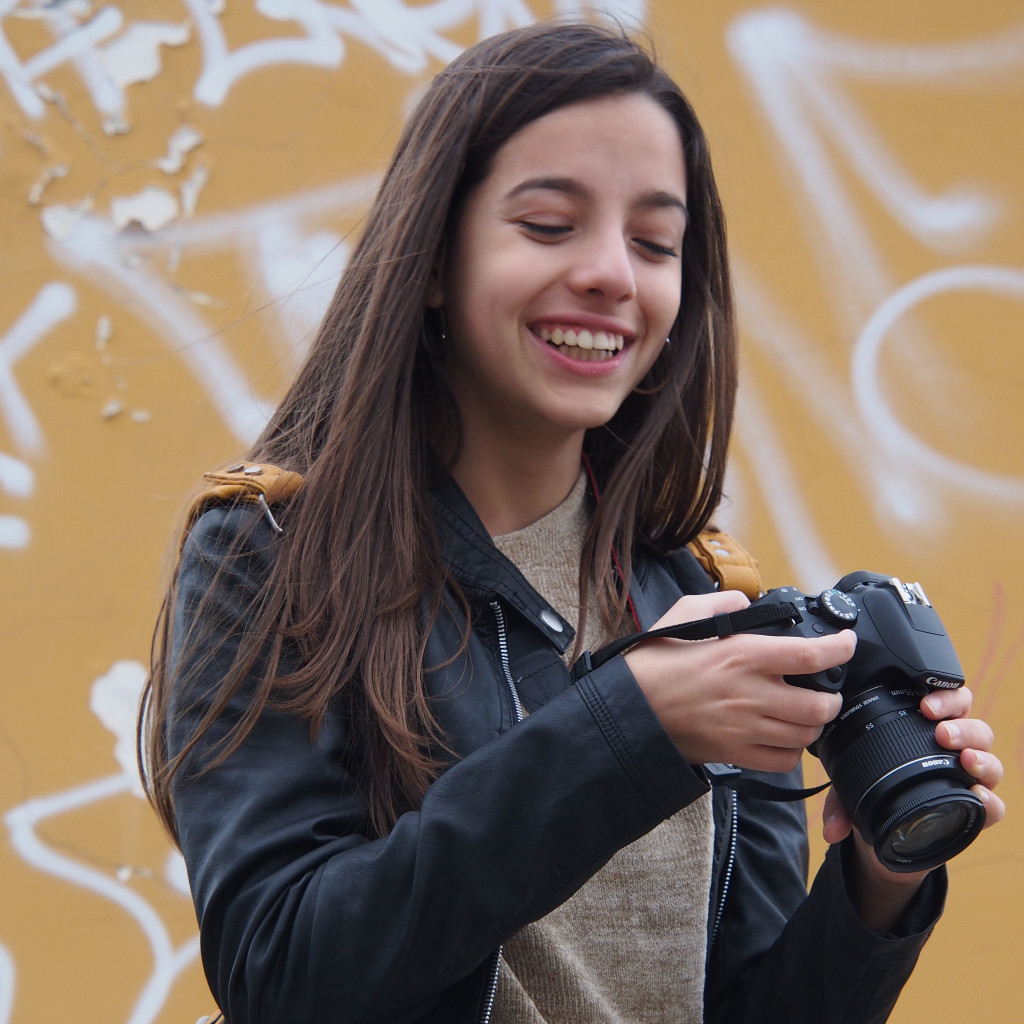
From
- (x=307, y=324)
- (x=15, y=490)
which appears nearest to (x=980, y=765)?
(x=307, y=324)

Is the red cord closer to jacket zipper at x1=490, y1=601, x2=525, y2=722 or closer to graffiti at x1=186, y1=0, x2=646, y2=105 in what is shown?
jacket zipper at x1=490, y1=601, x2=525, y2=722

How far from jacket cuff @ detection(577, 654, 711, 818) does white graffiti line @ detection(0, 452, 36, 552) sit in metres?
1.06

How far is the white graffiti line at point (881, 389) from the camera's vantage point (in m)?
1.66

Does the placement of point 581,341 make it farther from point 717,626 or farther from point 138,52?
point 138,52

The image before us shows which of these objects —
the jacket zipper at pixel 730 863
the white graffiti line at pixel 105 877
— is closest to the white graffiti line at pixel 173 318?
the white graffiti line at pixel 105 877

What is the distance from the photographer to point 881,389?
65.2 inches

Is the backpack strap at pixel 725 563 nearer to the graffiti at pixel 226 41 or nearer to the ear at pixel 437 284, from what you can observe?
the ear at pixel 437 284

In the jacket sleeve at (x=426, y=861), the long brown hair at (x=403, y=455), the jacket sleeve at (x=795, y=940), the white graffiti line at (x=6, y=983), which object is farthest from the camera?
the white graffiti line at (x=6, y=983)

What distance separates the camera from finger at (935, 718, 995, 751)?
0.75m

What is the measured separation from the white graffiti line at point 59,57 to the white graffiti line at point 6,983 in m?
1.07

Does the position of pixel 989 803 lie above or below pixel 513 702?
below

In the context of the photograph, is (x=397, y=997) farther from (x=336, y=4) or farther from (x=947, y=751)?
(x=336, y=4)

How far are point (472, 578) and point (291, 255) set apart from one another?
0.84 m

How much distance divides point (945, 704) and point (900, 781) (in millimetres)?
71
